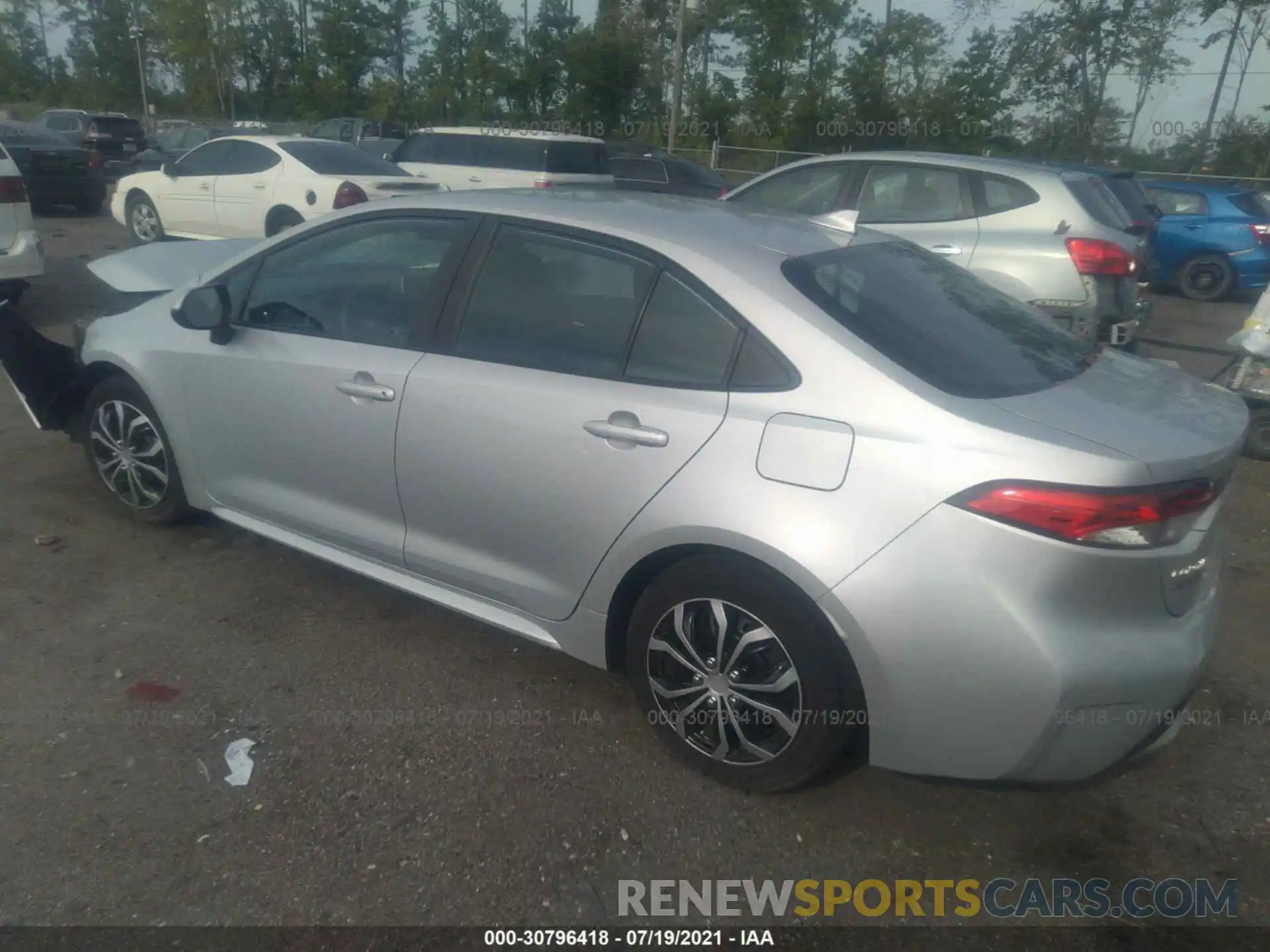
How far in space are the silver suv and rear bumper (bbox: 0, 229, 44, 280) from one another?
229 inches

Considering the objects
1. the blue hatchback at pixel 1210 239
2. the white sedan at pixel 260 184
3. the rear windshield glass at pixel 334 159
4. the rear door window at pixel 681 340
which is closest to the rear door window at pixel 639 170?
the white sedan at pixel 260 184

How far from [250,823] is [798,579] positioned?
1.66m

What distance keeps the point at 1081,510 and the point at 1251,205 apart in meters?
13.3

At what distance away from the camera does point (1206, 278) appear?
13375mm

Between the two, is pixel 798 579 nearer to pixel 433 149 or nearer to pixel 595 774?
pixel 595 774

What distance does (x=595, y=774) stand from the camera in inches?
124

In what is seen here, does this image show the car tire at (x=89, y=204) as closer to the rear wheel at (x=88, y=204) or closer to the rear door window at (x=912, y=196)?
the rear wheel at (x=88, y=204)

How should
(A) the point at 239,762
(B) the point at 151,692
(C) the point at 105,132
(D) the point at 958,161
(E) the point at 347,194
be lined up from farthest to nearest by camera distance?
(C) the point at 105,132 < (E) the point at 347,194 < (D) the point at 958,161 < (B) the point at 151,692 < (A) the point at 239,762

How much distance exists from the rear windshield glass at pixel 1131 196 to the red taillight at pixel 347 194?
24.7 feet

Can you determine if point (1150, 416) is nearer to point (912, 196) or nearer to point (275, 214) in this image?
point (912, 196)

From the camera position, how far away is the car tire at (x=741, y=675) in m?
2.75

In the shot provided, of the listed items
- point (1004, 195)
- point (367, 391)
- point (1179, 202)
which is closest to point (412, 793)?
point (367, 391)

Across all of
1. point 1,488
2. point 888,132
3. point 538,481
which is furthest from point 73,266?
point 888,132

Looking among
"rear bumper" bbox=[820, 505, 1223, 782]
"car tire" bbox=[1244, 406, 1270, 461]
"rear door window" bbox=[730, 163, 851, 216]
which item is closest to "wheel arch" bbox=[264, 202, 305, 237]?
"rear door window" bbox=[730, 163, 851, 216]
